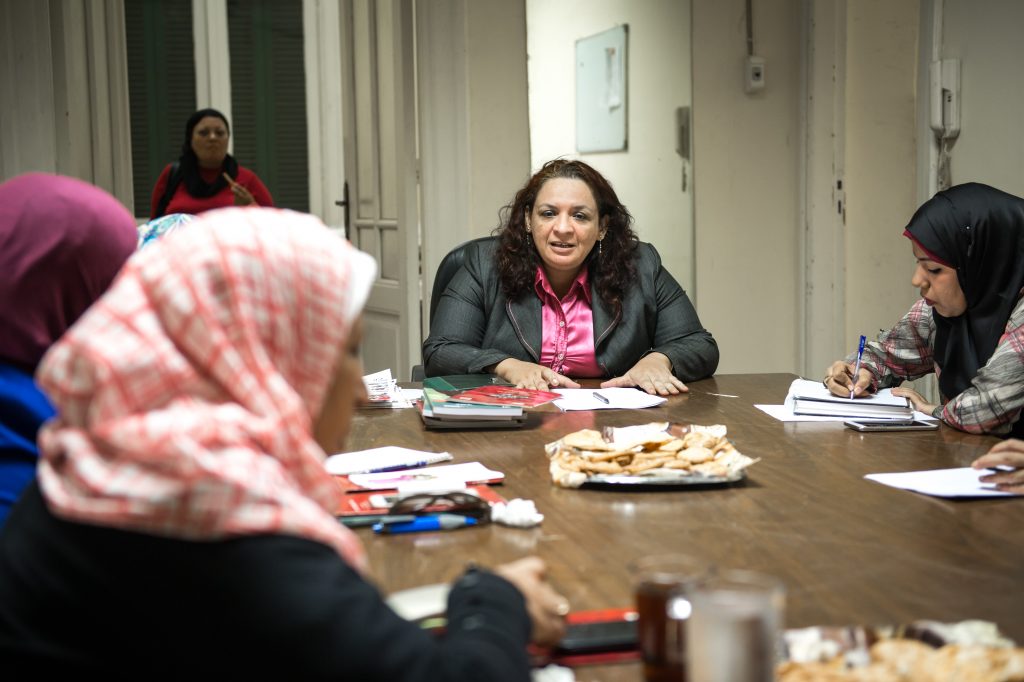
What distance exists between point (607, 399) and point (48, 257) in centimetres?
131

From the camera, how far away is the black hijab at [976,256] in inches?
96.1

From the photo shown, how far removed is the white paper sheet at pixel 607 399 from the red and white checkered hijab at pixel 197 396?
60.5 inches

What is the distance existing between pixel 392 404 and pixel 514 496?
86cm

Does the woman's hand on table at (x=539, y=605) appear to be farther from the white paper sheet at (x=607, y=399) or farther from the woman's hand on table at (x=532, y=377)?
the woman's hand on table at (x=532, y=377)

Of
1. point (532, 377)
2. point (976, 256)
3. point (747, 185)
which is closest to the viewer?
point (976, 256)

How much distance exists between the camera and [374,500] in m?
1.62

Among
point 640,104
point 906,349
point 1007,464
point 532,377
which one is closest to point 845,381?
point 906,349

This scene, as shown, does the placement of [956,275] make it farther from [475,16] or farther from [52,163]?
[52,163]

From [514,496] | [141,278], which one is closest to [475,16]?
[514,496]

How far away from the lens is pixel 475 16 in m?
3.99

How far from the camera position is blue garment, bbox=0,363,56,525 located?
55.9 inches

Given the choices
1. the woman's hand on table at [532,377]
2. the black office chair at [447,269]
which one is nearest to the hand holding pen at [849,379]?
the woman's hand on table at [532,377]

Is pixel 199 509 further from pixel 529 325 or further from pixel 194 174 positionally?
pixel 194 174

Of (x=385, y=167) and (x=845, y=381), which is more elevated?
(x=385, y=167)
